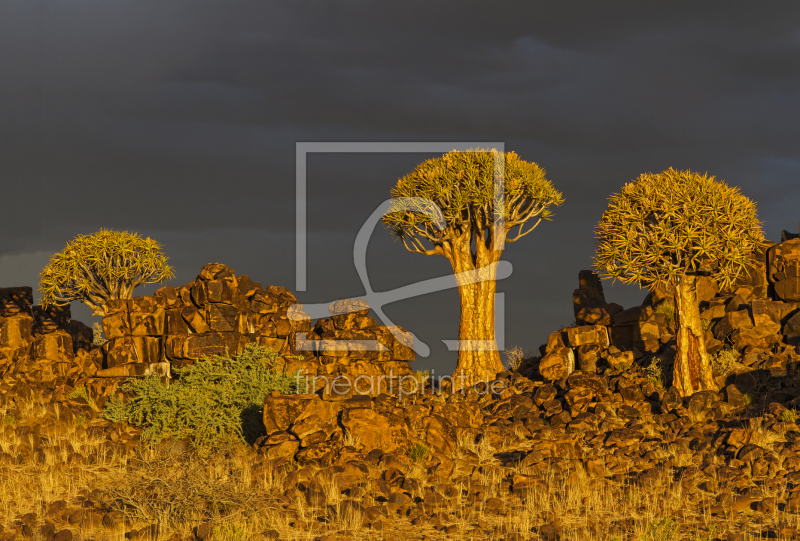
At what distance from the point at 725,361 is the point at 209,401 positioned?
Result: 592 inches

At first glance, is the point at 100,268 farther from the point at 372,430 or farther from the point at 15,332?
the point at 372,430

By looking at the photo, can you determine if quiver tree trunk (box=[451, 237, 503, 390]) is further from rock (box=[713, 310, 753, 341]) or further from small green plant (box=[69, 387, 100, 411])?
small green plant (box=[69, 387, 100, 411])

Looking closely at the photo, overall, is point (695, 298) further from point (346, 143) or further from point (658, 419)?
point (346, 143)

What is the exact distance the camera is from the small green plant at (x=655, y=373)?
73.4 ft

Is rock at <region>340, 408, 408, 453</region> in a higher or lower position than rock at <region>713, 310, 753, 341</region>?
lower

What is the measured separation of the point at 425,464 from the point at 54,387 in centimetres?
1615

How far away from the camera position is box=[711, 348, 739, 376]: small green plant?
2236 centimetres

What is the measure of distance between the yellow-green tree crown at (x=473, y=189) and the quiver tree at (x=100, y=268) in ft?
39.2

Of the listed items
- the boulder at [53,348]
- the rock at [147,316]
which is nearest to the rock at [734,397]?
the rock at [147,316]

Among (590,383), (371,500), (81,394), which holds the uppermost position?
(590,383)

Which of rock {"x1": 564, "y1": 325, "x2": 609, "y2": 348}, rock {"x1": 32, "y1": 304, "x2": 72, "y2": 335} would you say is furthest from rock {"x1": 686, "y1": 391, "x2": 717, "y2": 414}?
rock {"x1": 32, "y1": 304, "x2": 72, "y2": 335}

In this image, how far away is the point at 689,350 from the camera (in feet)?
70.3

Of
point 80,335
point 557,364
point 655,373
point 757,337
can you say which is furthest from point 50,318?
point 757,337

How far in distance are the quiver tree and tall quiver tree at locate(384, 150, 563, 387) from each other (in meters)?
12.0
